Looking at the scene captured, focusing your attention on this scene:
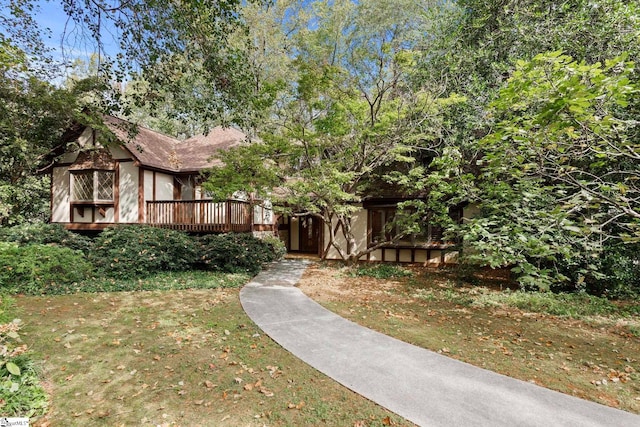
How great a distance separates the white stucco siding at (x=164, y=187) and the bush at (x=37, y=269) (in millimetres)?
5098

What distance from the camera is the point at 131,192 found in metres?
12.8

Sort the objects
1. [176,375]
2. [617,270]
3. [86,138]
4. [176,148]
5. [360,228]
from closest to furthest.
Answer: [176,375] → [617,270] → [86,138] → [360,228] → [176,148]

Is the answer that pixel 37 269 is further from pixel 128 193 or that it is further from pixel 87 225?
pixel 87 225

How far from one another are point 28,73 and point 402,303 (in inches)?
557

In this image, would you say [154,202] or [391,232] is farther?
[391,232]

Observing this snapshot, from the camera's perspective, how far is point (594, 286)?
8375 mm

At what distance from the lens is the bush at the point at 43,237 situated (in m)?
9.58

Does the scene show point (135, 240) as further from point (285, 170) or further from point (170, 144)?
point (170, 144)

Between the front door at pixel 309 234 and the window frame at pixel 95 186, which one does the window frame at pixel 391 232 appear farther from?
the window frame at pixel 95 186

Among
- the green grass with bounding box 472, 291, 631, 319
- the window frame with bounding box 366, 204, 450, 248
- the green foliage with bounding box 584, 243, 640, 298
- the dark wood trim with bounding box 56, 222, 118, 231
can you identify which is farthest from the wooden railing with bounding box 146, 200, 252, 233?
the green foliage with bounding box 584, 243, 640, 298

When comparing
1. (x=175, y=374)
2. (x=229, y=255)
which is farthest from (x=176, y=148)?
(x=175, y=374)

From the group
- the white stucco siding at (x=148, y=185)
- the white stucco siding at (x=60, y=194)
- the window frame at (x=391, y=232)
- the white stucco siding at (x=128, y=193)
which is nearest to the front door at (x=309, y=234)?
the window frame at (x=391, y=232)

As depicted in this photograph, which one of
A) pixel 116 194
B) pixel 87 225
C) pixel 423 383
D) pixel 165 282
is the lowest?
pixel 423 383

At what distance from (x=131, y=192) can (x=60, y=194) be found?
3837mm
